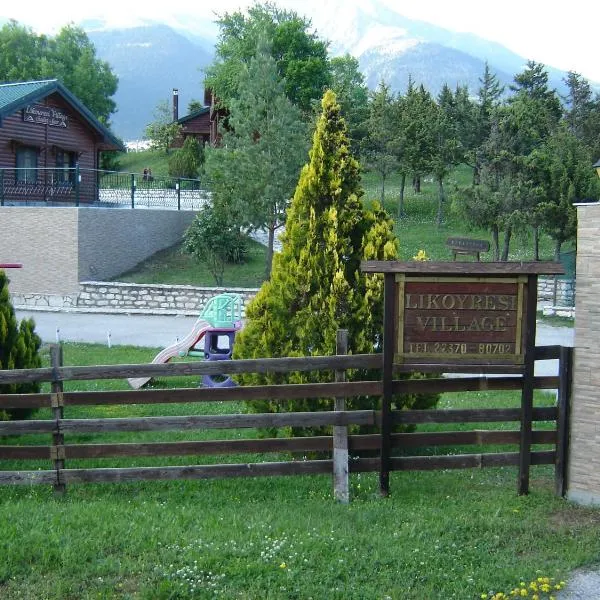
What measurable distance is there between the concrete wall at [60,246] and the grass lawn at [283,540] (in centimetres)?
2031

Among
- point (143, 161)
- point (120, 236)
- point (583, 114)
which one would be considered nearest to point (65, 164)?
point (120, 236)

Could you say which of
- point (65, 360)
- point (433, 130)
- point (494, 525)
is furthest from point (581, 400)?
point (433, 130)

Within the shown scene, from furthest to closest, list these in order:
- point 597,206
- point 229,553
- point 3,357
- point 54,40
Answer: point 54,40 → point 3,357 → point 597,206 → point 229,553

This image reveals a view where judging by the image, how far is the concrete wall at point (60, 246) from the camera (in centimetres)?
2617

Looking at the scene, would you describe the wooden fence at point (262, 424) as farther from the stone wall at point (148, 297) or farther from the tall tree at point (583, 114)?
the tall tree at point (583, 114)

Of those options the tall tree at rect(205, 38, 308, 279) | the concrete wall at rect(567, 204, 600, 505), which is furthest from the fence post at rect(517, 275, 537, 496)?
Result: the tall tree at rect(205, 38, 308, 279)

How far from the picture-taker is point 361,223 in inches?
323

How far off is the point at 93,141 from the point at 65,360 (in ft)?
81.8

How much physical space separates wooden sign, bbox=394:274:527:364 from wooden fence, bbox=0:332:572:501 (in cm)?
15

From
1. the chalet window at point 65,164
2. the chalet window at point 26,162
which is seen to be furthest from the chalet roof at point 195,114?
the chalet window at point 26,162

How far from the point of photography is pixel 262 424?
6492mm

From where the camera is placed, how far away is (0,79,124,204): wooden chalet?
100 feet

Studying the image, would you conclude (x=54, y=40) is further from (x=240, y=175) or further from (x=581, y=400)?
(x=581, y=400)

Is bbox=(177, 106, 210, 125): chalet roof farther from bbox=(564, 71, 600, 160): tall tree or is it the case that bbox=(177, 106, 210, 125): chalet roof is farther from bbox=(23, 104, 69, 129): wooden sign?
bbox=(564, 71, 600, 160): tall tree
